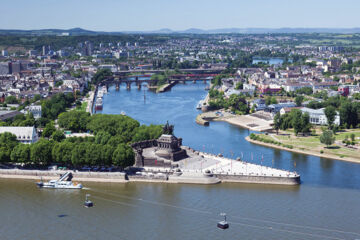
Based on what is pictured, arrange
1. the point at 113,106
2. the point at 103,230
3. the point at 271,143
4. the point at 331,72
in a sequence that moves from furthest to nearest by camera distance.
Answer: the point at 331,72 → the point at 113,106 → the point at 271,143 → the point at 103,230

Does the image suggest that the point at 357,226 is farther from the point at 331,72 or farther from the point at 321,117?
the point at 331,72

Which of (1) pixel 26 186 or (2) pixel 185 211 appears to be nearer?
(2) pixel 185 211

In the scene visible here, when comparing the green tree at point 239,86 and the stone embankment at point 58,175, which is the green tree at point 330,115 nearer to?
the stone embankment at point 58,175

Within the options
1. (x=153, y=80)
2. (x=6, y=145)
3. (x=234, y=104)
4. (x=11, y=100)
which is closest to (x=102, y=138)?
(x=6, y=145)

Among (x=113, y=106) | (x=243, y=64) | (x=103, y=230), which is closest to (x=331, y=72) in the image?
(x=243, y=64)

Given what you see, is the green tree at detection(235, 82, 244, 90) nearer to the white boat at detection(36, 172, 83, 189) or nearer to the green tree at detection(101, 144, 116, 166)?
the green tree at detection(101, 144, 116, 166)

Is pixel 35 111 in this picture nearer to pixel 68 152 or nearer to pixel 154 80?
pixel 68 152

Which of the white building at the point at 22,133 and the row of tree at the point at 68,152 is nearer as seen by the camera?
the row of tree at the point at 68,152

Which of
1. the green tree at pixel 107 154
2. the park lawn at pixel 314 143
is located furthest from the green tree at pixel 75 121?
the park lawn at pixel 314 143
